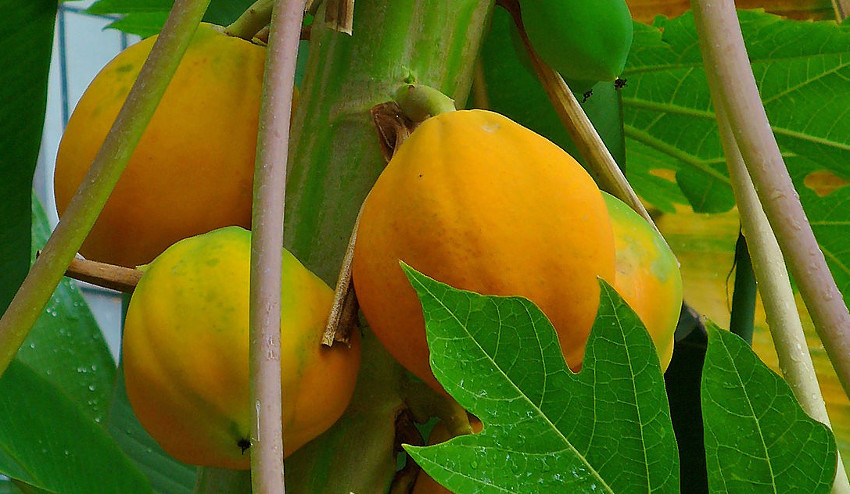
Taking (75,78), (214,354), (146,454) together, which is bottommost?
(75,78)

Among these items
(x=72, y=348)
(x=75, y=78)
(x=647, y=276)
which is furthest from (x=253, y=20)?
(x=75, y=78)

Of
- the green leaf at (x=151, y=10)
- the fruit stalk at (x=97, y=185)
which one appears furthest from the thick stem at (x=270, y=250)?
the green leaf at (x=151, y=10)

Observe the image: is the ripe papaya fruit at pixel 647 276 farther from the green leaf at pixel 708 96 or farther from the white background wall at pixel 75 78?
the white background wall at pixel 75 78

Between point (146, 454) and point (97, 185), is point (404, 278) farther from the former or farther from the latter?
point (146, 454)

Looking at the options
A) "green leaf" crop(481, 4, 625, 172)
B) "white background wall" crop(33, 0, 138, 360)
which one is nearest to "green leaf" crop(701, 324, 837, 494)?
"green leaf" crop(481, 4, 625, 172)

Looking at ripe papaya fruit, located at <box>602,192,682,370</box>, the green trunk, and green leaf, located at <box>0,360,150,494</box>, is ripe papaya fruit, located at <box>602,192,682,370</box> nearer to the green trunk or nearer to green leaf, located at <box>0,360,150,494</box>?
the green trunk
